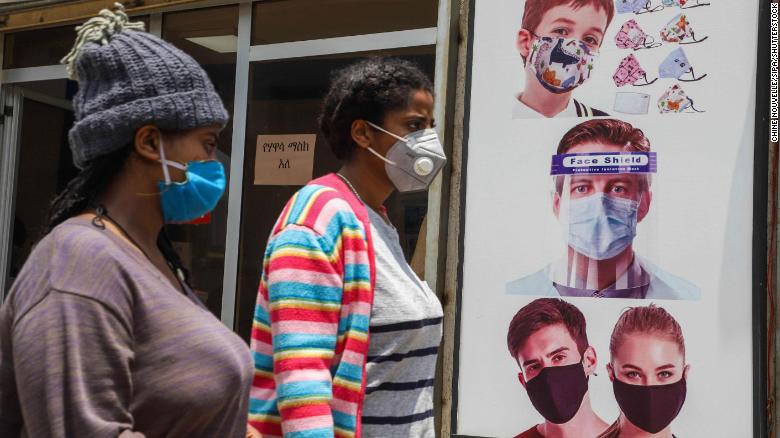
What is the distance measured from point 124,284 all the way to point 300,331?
572 millimetres

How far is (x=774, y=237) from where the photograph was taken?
3.58 metres

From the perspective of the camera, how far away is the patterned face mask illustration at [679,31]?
12.4 ft

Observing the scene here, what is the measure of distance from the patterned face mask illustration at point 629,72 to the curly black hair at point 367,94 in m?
1.79

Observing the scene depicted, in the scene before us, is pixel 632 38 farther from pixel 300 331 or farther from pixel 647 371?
pixel 300 331

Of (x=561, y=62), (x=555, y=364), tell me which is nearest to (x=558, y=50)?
(x=561, y=62)

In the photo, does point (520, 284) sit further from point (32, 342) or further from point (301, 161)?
point (32, 342)

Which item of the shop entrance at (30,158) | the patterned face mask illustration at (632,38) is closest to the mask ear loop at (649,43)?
the patterned face mask illustration at (632,38)

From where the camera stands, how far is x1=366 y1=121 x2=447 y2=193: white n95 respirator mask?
7.77 feet

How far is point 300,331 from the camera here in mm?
1983

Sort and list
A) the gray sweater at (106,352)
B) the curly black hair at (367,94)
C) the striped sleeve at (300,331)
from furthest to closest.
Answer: the curly black hair at (367,94) < the striped sleeve at (300,331) < the gray sweater at (106,352)

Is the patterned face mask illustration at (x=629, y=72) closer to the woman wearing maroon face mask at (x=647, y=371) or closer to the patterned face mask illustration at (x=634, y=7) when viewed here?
the patterned face mask illustration at (x=634, y=7)

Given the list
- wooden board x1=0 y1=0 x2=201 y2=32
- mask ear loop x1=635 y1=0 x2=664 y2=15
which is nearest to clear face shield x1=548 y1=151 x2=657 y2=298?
mask ear loop x1=635 y1=0 x2=664 y2=15

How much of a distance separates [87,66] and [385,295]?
34.6 inches

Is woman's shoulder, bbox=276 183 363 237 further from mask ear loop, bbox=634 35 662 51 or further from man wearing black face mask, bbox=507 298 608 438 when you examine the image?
mask ear loop, bbox=634 35 662 51
